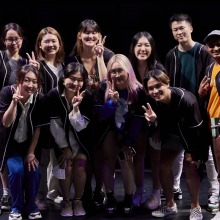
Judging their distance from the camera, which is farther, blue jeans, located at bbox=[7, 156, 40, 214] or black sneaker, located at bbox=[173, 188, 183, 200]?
black sneaker, located at bbox=[173, 188, 183, 200]

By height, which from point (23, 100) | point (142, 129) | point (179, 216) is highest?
point (23, 100)

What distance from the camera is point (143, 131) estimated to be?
11.2ft

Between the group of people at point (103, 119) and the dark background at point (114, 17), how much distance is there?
1.52 m

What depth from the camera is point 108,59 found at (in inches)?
137

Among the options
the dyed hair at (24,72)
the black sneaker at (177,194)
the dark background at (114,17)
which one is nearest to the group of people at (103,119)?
the dyed hair at (24,72)

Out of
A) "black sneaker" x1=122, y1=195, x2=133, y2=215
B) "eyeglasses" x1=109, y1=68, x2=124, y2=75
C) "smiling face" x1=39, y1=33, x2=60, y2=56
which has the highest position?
"smiling face" x1=39, y1=33, x2=60, y2=56

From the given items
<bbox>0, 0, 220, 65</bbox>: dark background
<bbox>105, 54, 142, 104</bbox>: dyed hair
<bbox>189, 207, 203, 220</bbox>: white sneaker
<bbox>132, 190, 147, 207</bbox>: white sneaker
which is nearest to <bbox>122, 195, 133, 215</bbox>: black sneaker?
<bbox>132, 190, 147, 207</bbox>: white sneaker

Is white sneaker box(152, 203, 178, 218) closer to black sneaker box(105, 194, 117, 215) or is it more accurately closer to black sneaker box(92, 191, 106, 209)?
black sneaker box(105, 194, 117, 215)

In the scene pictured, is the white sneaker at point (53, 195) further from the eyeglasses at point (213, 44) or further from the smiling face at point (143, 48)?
the eyeglasses at point (213, 44)

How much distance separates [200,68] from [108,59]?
1.93 feet

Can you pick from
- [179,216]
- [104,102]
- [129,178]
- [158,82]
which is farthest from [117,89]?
[179,216]

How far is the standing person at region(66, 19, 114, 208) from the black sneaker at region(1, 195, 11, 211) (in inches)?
18.6

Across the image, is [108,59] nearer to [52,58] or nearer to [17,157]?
[52,58]

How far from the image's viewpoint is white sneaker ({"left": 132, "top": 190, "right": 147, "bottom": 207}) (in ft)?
11.3
